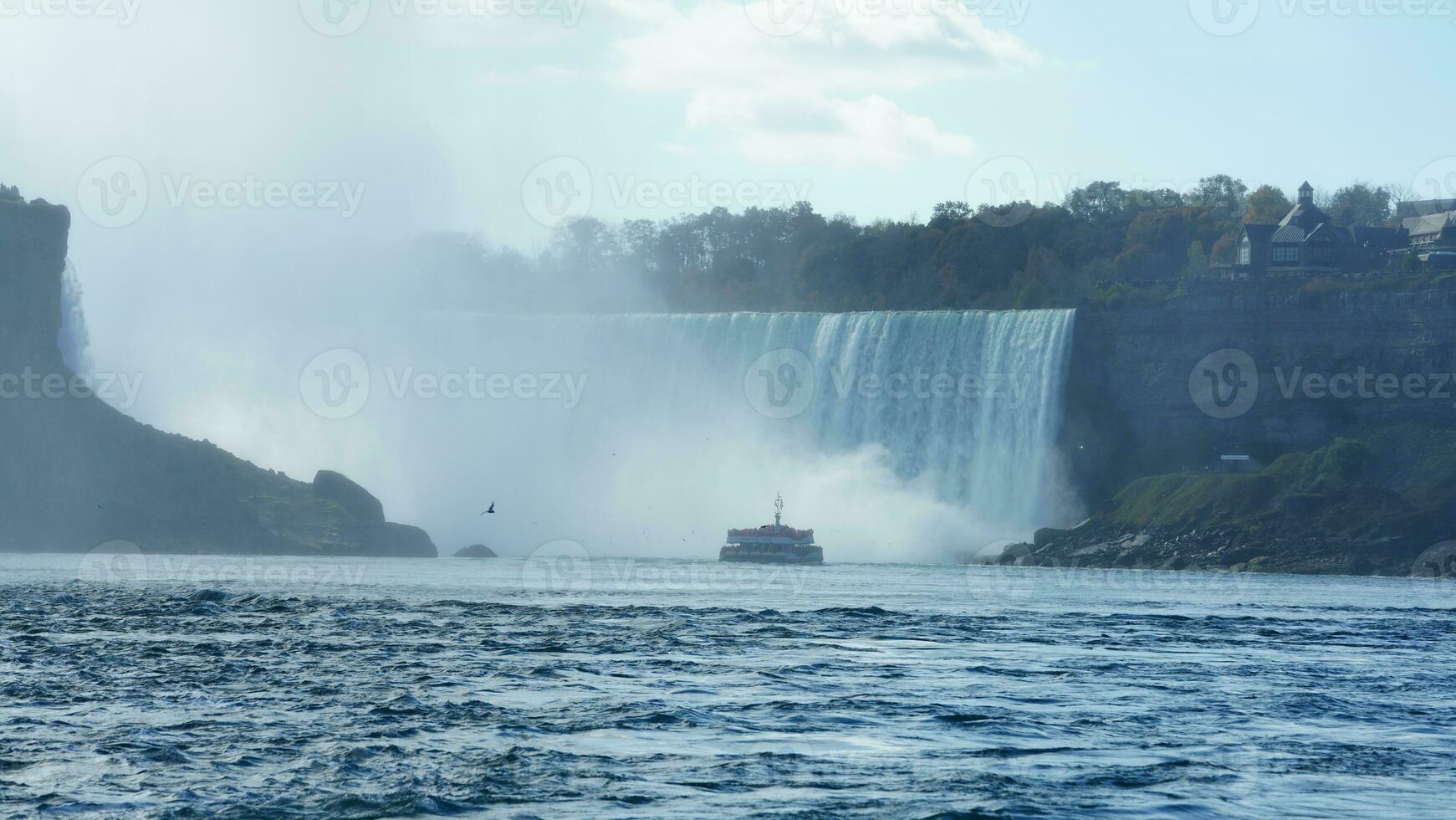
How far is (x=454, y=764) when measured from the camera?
2053cm

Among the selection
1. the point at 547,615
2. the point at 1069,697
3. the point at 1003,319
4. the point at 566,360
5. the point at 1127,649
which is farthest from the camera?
the point at 566,360

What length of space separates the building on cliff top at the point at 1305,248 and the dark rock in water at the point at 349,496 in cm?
5622

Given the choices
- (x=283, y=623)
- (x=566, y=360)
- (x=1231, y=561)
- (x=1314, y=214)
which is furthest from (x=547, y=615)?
(x=1314, y=214)

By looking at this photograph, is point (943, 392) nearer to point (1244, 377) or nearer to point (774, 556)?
point (774, 556)

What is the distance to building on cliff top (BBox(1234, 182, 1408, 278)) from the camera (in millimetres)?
110375

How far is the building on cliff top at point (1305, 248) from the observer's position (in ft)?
362

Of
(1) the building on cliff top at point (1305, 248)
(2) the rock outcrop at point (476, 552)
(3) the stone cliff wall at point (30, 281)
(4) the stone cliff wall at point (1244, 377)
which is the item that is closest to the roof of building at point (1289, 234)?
(1) the building on cliff top at point (1305, 248)

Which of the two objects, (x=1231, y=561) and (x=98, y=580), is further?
(x=1231, y=561)

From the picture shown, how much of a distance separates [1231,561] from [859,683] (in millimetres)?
55125

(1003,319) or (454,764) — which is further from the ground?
(1003,319)

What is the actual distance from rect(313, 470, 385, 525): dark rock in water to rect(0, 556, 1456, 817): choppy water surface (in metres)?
44.5

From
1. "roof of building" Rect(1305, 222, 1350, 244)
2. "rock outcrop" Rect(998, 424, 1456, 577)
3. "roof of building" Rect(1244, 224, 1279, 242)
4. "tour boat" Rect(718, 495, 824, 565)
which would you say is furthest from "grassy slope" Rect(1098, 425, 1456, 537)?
"roof of building" Rect(1244, 224, 1279, 242)

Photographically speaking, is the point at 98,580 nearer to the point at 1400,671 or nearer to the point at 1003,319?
the point at 1400,671

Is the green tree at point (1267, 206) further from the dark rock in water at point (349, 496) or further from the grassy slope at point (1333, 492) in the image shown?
the dark rock in water at point (349, 496)
